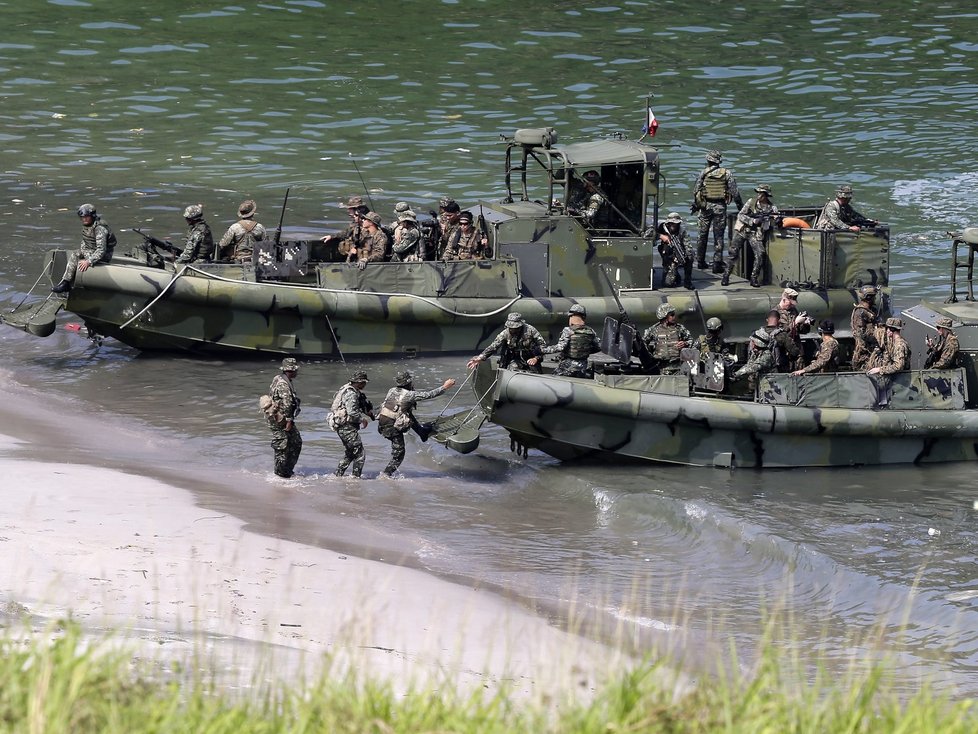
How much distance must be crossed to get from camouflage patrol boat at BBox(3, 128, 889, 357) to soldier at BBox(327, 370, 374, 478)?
159 inches

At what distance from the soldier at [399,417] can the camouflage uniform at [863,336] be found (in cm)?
446

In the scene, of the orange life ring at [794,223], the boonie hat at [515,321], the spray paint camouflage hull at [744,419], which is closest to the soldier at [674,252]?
the orange life ring at [794,223]

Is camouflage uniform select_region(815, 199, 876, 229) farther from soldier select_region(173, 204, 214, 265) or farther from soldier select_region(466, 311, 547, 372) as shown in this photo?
soldier select_region(173, 204, 214, 265)

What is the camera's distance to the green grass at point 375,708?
17.3ft

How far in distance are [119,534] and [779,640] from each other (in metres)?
4.92

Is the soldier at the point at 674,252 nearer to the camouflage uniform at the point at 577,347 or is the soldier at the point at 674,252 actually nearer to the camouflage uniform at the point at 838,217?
the camouflage uniform at the point at 838,217

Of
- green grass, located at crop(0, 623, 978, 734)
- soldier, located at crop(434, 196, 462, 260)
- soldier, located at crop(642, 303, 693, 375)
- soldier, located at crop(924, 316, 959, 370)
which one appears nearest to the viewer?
green grass, located at crop(0, 623, 978, 734)

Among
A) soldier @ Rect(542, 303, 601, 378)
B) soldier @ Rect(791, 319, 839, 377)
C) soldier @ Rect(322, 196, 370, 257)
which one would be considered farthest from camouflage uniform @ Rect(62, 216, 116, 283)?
soldier @ Rect(791, 319, 839, 377)

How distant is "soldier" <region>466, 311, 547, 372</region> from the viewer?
572 inches

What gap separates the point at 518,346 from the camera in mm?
14633

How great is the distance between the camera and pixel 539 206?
1883 centimetres

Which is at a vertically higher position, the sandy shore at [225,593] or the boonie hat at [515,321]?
the boonie hat at [515,321]

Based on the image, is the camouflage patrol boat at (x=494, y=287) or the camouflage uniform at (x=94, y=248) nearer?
the camouflage uniform at (x=94, y=248)

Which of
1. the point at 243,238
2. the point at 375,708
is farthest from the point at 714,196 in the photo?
the point at 375,708
